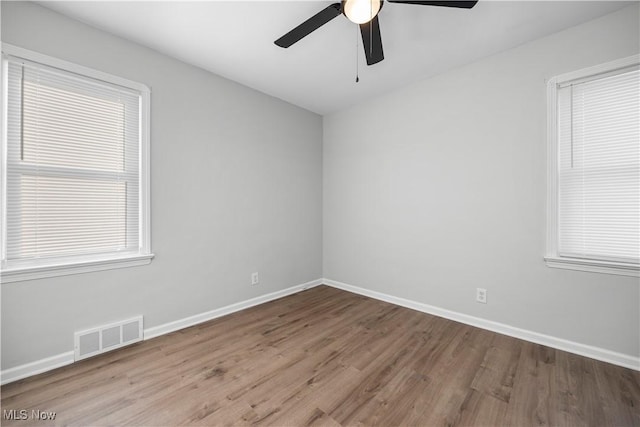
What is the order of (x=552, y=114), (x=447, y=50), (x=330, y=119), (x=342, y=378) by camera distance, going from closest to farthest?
(x=342, y=378) < (x=552, y=114) < (x=447, y=50) < (x=330, y=119)

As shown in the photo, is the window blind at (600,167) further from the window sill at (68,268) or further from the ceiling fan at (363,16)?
the window sill at (68,268)

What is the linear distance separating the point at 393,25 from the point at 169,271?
292 cm

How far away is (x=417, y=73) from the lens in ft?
9.33

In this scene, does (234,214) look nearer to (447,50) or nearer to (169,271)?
(169,271)

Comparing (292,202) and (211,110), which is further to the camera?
(292,202)

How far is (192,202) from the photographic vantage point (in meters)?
2.68

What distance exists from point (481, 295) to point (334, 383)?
1735 millimetres

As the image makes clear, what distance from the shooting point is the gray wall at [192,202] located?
190 cm

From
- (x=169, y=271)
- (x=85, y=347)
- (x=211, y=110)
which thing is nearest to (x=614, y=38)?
(x=211, y=110)

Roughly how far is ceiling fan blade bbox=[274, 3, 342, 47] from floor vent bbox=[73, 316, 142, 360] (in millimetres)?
2594

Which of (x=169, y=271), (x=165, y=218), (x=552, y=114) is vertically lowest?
(x=169, y=271)

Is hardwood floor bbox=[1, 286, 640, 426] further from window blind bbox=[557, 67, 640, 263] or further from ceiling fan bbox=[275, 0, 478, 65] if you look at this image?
ceiling fan bbox=[275, 0, 478, 65]

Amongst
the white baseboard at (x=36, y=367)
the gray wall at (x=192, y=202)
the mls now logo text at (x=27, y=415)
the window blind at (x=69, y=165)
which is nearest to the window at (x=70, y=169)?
the window blind at (x=69, y=165)

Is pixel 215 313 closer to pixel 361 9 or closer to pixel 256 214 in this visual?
pixel 256 214
